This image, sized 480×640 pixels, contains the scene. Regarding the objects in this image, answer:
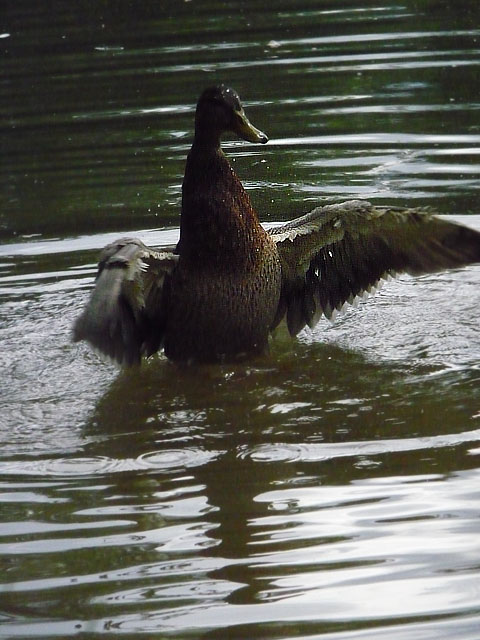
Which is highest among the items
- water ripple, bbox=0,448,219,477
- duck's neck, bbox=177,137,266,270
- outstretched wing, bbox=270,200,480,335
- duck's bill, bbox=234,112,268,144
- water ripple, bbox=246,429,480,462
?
duck's bill, bbox=234,112,268,144

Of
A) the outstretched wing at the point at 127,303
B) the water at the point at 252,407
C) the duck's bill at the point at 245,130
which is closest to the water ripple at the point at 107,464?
the water at the point at 252,407

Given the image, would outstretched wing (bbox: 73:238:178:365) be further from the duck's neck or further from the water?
the water

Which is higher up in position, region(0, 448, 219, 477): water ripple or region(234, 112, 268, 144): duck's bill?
region(234, 112, 268, 144): duck's bill

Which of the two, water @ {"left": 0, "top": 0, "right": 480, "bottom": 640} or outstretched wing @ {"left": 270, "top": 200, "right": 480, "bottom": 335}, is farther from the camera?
outstretched wing @ {"left": 270, "top": 200, "right": 480, "bottom": 335}

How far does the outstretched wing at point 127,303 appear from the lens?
5.52 metres

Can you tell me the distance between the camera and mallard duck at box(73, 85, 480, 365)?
6176 millimetres

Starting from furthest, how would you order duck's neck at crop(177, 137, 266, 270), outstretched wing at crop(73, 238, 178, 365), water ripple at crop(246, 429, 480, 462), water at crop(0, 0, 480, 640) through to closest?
duck's neck at crop(177, 137, 266, 270)
outstretched wing at crop(73, 238, 178, 365)
water ripple at crop(246, 429, 480, 462)
water at crop(0, 0, 480, 640)

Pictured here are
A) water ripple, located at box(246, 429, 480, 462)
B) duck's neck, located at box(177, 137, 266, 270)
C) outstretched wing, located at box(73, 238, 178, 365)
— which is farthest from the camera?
duck's neck, located at box(177, 137, 266, 270)

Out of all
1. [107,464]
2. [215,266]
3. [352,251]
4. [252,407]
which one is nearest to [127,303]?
[215,266]

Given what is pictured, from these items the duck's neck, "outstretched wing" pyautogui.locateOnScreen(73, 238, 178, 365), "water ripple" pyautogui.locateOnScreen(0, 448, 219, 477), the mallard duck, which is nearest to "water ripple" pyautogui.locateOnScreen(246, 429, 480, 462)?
"water ripple" pyautogui.locateOnScreen(0, 448, 219, 477)

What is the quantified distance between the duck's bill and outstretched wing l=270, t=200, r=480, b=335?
0.43 metres

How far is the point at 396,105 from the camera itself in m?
10.3

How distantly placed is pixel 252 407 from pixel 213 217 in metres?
0.89

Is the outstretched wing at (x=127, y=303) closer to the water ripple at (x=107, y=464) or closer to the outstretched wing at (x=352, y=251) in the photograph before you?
the water ripple at (x=107, y=464)
